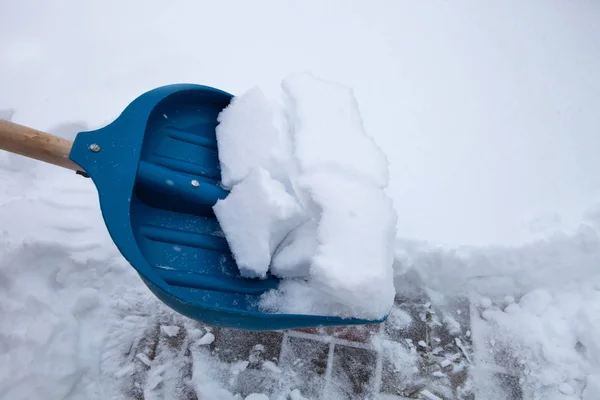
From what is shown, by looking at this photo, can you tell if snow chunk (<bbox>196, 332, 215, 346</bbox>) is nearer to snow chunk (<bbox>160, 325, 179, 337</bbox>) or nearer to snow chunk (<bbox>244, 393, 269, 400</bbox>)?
snow chunk (<bbox>160, 325, 179, 337</bbox>)

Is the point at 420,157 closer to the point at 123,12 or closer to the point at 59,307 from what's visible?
the point at 59,307

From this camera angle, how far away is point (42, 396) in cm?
136

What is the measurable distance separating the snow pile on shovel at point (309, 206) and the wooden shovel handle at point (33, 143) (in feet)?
1.42

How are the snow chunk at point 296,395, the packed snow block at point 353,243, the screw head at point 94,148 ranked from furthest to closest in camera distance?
the snow chunk at point 296,395 → the screw head at point 94,148 → the packed snow block at point 353,243

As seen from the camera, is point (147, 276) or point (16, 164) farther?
point (16, 164)

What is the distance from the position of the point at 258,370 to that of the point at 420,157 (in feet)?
3.48

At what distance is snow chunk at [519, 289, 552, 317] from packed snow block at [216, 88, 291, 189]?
1.01 m

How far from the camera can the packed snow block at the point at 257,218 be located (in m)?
1.27

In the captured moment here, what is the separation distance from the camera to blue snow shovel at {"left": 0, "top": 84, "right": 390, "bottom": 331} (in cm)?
119

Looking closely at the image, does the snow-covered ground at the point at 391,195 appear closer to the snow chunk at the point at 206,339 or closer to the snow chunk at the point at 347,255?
the snow chunk at the point at 206,339

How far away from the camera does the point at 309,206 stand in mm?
1334

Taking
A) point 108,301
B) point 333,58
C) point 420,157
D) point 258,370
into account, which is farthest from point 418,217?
point 108,301

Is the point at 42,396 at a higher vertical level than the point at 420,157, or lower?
lower

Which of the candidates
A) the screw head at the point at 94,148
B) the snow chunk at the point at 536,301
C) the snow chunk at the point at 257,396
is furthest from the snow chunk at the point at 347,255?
the snow chunk at the point at 536,301
